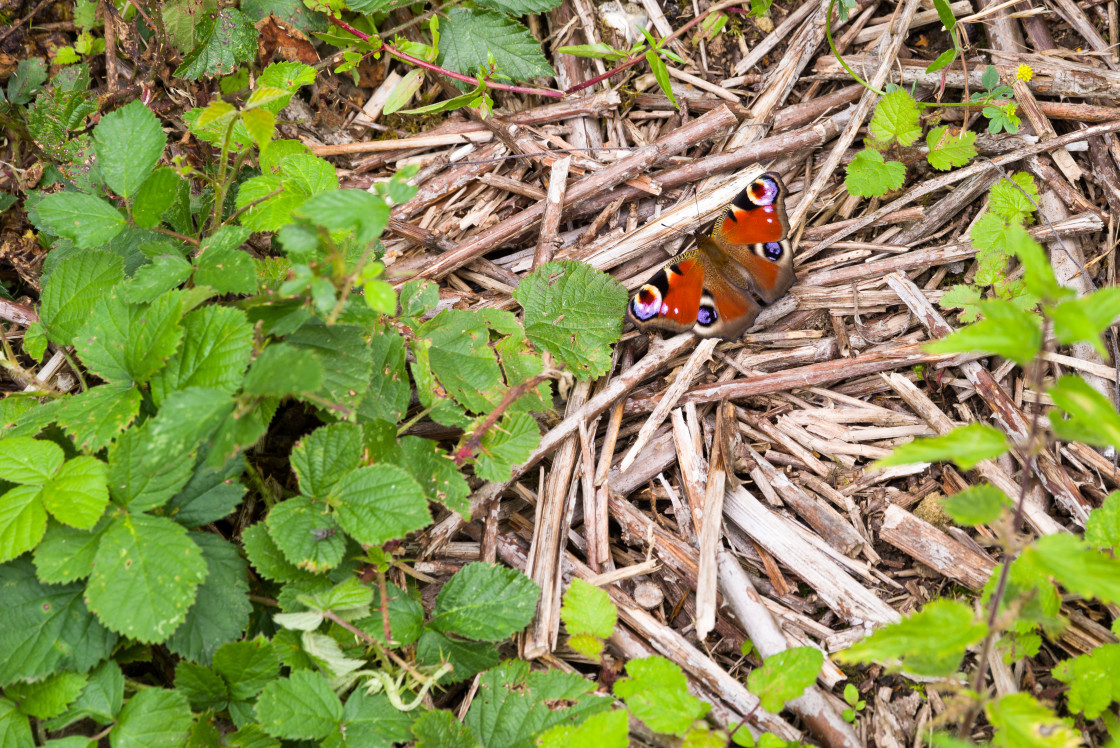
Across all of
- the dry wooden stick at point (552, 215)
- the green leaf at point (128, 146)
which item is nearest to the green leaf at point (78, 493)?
the green leaf at point (128, 146)

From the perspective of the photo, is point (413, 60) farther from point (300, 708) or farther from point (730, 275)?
point (300, 708)

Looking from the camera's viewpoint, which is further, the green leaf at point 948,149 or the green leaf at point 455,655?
the green leaf at point 948,149

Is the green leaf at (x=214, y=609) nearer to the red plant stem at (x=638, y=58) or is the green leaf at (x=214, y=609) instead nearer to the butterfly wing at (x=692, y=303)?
the butterfly wing at (x=692, y=303)

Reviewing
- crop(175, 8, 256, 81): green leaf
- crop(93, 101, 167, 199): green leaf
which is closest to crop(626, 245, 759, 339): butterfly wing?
crop(93, 101, 167, 199): green leaf

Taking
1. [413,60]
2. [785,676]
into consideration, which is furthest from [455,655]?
[413,60]

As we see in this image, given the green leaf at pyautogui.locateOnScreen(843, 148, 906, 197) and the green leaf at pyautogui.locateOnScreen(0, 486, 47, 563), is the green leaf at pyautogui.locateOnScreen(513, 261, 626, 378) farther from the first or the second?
the green leaf at pyautogui.locateOnScreen(0, 486, 47, 563)
